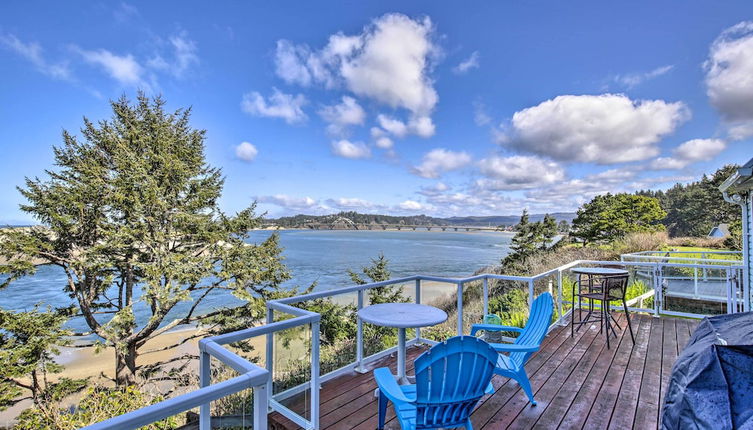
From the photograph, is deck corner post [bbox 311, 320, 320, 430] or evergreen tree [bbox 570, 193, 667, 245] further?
evergreen tree [bbox 570, 193, 667, 245]

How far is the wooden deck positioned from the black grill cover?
3.88 ft

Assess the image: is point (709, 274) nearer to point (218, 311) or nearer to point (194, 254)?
point (218, 311)

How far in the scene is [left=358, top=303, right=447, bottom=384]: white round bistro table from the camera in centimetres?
281

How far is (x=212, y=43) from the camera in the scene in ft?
44.1

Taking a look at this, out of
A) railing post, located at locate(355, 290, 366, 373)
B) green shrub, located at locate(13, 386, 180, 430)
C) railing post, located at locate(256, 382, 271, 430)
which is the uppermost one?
railing post, located at locate(256, 382, 271, 430)

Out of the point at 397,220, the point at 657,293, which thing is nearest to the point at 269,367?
the point at 657,293

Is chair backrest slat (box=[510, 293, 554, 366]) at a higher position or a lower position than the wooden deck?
higher

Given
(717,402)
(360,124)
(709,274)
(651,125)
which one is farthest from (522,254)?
(717,402)

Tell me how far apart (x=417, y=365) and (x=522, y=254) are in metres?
24.3

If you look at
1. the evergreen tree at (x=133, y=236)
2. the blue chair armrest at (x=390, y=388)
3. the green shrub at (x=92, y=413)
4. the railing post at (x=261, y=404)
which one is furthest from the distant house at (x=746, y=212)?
the evergreen tree at (x=133, y=236)

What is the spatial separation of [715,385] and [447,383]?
4.00ft

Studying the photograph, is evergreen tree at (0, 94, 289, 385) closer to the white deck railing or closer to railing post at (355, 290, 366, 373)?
railing post at (355, 290, 366, 373)

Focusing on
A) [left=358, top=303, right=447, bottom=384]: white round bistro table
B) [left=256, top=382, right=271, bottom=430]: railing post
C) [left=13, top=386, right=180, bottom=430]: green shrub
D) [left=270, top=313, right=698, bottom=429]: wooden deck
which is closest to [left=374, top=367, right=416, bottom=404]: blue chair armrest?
[left=358, top=303, right=447, bottom=384]: white round bistro table

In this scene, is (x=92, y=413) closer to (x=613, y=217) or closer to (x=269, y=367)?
(x=269, y=367)
